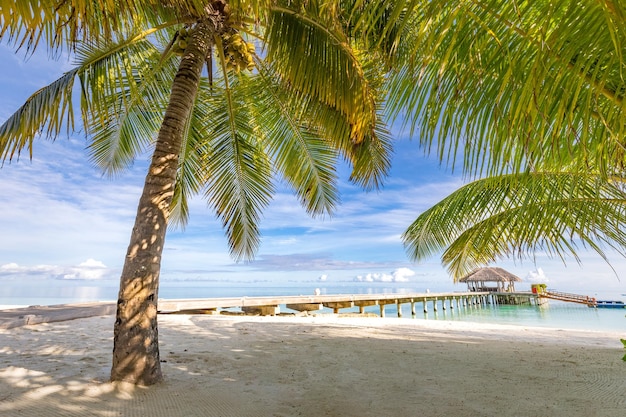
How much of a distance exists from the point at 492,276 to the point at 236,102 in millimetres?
36117

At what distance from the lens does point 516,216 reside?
190 inches

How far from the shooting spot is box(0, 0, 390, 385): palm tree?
3092 millimetres

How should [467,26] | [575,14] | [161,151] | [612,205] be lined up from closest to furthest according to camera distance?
[575,14] → [467,26] → [161,151] → [612,205]

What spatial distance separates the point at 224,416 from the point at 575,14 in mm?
3060

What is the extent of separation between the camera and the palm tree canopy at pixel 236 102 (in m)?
3.68

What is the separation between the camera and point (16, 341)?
16.3ft

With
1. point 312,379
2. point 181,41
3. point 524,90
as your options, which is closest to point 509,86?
point 524,90

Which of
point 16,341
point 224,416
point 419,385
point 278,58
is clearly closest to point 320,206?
point 278,58

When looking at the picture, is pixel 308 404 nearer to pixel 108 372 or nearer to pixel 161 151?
pixel 108 372

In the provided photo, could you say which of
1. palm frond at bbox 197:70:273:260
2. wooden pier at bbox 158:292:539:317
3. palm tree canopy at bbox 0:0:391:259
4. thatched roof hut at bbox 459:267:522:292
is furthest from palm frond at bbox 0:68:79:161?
thatched roof hut at bbox 459:267:522:292

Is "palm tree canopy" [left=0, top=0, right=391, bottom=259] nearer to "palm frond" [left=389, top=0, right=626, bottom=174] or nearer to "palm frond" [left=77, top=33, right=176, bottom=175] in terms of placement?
"palm frond" [left=77, top=33, right=176, bottom=175]

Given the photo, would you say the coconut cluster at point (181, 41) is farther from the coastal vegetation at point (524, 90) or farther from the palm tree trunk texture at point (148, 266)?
the coastal vegetation at point (524, 90)

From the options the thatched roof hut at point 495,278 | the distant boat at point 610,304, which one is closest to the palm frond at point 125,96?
the thatched roof hut at point 495,278

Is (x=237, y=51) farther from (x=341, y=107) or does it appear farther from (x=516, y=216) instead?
(x=516, y=216)
